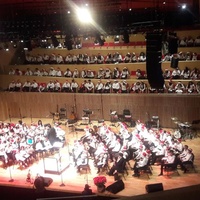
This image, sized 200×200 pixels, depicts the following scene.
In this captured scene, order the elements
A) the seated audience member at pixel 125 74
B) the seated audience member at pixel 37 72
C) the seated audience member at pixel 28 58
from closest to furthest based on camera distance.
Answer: the seated audience member at pixel 125 74 < the seated audience member at pixel 37 72 < the seated audience member at pixel 28 58

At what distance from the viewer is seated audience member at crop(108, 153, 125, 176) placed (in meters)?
9.89

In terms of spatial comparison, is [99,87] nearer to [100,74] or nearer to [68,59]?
[100,74]

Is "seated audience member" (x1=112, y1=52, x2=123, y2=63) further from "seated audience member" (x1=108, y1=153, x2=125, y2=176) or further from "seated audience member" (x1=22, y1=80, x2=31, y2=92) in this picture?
"seated audience member" (x1=108, y1=153, x2=125, y2=176)

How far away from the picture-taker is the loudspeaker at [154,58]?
33.9ft

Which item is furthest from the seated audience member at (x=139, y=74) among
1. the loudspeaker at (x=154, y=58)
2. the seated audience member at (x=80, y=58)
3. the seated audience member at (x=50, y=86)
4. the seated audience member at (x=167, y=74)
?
the seated audience member at (x=50, y=86)

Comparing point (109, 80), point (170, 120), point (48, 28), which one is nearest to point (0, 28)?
point (48, 28)

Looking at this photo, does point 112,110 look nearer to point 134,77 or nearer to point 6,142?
point 134,77

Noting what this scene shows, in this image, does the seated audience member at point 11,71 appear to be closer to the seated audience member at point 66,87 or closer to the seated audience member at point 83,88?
the seated audience member at point 66,87

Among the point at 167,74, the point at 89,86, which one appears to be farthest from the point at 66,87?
the point at 167,74

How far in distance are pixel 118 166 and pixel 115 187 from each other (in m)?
0.92

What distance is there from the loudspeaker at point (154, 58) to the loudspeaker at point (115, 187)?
356cm

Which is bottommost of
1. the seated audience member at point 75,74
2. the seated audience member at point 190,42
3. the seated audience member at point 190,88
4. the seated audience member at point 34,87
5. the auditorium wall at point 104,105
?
the auditorium wall at point 104,105

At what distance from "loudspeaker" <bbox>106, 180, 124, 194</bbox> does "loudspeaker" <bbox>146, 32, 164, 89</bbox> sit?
3558mm

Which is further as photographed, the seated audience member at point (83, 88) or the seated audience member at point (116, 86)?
the seated audience member at point (83, 88)
